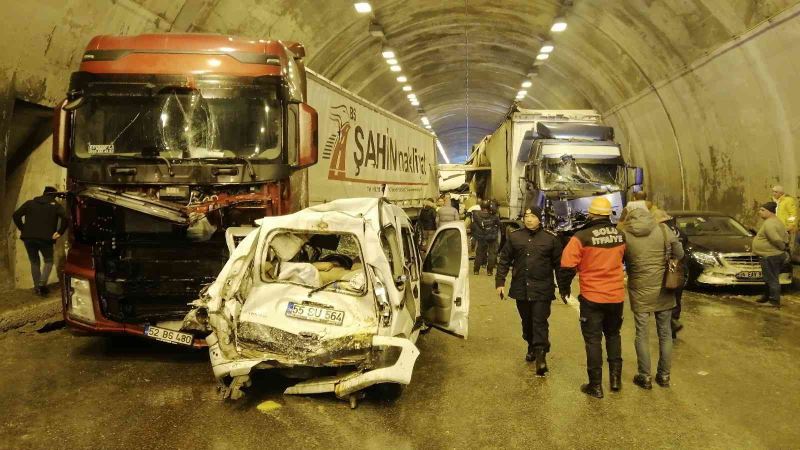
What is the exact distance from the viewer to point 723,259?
34.0 feet

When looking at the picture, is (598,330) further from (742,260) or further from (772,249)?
(742,260)

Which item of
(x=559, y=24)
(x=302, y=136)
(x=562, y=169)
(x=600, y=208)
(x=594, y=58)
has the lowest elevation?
(x=600, y=208)

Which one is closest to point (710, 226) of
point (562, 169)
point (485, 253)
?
point (562, 169)

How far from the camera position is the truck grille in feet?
33.4

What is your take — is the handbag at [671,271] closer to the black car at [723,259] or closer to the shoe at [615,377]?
the shoe at [615,377]

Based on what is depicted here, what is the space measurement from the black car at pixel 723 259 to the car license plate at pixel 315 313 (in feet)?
22.6

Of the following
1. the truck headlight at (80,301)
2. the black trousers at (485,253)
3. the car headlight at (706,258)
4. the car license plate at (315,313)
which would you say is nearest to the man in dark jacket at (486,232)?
the black trousers at (485,253)

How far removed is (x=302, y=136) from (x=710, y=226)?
28.5 ft

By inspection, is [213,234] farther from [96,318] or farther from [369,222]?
[369,222]

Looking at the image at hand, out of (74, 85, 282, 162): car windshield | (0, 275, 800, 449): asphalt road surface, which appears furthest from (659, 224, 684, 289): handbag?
(74, 85, 282, 162): car windshield

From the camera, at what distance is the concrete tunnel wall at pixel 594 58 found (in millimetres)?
8938

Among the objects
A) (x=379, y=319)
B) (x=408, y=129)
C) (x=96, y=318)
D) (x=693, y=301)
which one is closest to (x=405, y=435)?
(x=379, y=319)

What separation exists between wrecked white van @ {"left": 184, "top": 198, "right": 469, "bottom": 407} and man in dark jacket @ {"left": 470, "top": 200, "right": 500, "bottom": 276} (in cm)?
724

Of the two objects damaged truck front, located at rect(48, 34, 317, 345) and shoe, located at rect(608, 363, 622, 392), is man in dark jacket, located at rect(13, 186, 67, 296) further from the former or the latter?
shoe, located at rect(608, 363, 622, 392)
